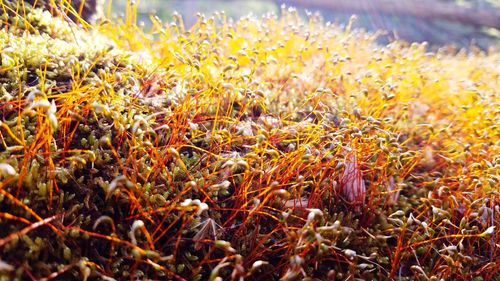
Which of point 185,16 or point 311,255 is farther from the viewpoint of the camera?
point 185,16

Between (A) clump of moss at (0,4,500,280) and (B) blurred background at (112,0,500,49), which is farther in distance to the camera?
(B) blurred background at (112,0,500,49)

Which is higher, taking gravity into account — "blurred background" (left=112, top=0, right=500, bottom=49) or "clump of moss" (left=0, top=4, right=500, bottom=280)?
"blurred background" (left=112, top=0, right=500, bottom=49)

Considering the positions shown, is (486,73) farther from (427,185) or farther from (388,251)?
(388,251)

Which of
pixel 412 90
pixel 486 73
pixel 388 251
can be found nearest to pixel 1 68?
pixel 388 251

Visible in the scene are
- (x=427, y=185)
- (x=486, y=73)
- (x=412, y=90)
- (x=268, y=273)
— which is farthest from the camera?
(x=486, y=73)

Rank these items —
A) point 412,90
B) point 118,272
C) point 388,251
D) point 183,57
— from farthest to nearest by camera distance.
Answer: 1. point 412,90
2. point 183,57
3. point 388,251
4. point 118,272

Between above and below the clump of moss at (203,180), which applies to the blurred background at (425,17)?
above

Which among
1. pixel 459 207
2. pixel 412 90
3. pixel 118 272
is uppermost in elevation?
pixel 412 90

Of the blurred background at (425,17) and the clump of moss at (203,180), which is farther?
the blurred background at (425,17)
